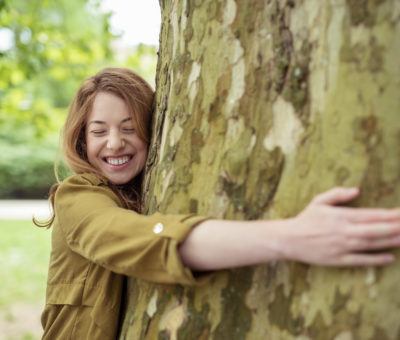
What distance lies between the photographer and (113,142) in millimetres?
2061

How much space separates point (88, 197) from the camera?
5.80 feet

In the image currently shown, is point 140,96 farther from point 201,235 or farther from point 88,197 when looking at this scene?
point 201,235

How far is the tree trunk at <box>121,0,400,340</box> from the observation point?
4.02 feet

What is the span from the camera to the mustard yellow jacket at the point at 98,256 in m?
1.42

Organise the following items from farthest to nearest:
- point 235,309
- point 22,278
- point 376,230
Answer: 1. point 22,278
2. point 235,309
3. point 376,230

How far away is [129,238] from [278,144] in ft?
1.81

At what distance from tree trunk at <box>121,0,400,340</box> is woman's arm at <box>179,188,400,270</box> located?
0.19 ft

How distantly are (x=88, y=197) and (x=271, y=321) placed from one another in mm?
822

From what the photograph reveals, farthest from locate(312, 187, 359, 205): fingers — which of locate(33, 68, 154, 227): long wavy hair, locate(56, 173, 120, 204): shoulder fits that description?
locate(33, 68, 154, 227): long wavy hair

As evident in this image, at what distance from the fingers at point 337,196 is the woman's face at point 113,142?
106cm

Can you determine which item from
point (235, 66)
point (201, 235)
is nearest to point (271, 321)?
point (201, 235)

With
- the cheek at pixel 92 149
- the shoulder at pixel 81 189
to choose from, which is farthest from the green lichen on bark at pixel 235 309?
the cheek at pixel 92 149

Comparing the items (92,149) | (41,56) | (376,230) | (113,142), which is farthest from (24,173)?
(376,230)

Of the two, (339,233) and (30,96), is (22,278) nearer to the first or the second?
(30,96)
